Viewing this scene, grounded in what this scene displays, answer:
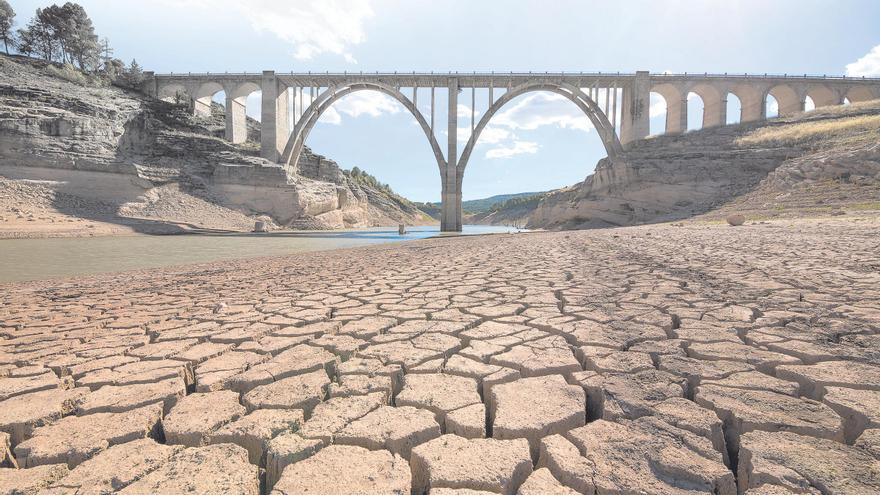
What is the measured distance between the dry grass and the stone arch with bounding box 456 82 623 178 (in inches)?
323

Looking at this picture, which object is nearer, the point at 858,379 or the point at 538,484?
the point at 538,484

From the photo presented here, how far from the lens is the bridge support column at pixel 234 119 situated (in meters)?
30.7

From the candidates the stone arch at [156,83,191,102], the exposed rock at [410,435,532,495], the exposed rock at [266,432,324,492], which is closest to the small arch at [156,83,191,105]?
the stone arch at [156,83,191,102]

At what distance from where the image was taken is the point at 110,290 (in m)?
4.72

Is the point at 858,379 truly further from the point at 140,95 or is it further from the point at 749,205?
the point at 140,95

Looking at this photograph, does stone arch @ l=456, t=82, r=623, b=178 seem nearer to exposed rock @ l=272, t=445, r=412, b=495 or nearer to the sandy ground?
the sandy ground

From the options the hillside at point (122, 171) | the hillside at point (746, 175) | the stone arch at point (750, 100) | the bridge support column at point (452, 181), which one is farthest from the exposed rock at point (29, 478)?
the stone arch at point (750, 100)

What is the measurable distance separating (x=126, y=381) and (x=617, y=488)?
2204mm

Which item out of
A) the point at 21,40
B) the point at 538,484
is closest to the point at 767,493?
the point at 538,484

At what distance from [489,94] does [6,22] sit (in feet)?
153

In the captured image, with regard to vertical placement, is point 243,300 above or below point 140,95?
below

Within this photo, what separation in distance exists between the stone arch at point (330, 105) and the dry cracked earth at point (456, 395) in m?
29.7

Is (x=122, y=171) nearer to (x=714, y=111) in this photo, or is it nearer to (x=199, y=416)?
(x=199, y=416)

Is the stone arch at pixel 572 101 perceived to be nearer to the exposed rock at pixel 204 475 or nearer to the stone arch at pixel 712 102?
the stone arch at pixel 712 102
